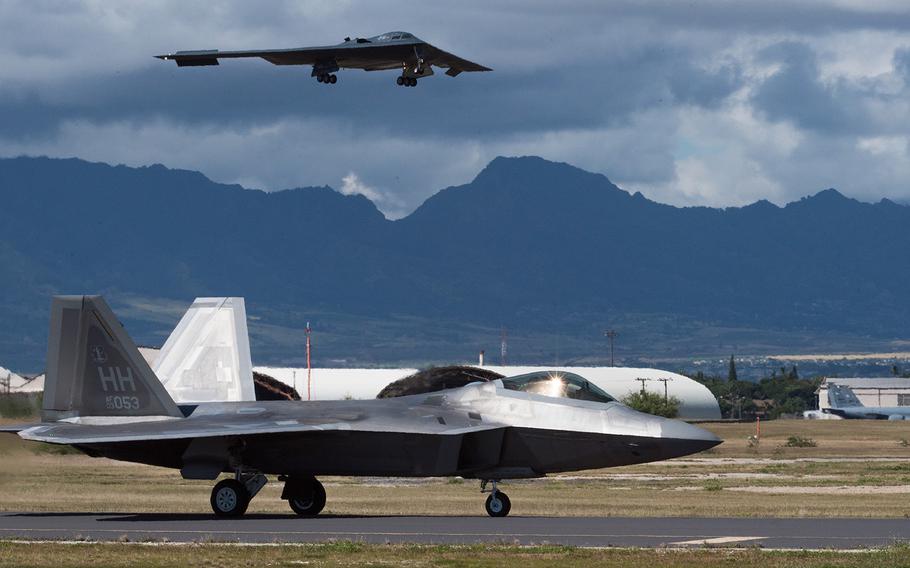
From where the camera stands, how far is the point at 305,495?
100 feet

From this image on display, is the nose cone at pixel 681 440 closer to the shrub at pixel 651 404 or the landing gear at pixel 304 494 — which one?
the landing gear at pixel 304 494

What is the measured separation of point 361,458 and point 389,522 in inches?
75.4

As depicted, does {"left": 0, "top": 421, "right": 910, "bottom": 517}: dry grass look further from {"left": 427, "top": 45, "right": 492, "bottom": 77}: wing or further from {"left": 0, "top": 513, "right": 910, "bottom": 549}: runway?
{"left": 427, "top": 45, "right": 492, "bottom": 77}: wing

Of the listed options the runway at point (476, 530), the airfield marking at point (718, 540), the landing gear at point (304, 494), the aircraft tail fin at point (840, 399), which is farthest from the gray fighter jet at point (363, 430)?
the aircraft tail fin at point (840, 399)

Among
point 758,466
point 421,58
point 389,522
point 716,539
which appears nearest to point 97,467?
point 421,58

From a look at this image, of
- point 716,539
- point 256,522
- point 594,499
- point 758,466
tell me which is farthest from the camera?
point 758,466

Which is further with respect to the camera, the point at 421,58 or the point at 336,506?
the point at 421,58

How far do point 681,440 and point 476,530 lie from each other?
5.15m

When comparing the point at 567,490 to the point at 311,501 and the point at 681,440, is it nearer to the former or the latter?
the point at 311,501

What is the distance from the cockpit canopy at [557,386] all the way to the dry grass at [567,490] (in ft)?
11.8

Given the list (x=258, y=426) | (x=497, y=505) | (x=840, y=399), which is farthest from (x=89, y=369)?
(x=840, y=399)

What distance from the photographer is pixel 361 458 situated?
2919 centimetres

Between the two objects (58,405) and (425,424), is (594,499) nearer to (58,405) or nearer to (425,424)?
(425,424)

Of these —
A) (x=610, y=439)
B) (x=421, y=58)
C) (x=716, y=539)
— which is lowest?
(x=716, y=539)
